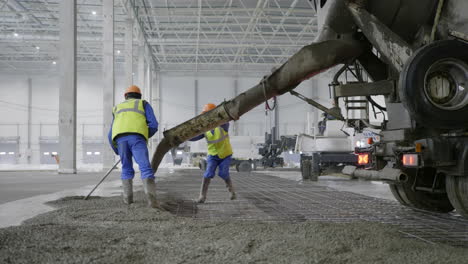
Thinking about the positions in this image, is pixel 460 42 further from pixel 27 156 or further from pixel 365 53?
pixel 27 156

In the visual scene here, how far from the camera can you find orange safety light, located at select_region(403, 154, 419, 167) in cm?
336

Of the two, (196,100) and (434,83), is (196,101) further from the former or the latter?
(434,83)

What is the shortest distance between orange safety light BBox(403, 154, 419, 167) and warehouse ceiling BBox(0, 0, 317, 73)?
63.5 ft

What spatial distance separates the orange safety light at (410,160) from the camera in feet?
11.0

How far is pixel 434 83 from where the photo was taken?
10.9 ft

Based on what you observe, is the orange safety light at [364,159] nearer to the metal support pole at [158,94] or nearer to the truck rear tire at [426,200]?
the truck rear tire at [426,200]

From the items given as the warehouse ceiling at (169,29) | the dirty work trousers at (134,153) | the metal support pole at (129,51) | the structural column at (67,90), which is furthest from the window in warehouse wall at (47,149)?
the dirty work trousers at (134,153)

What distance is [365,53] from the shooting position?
4.30m

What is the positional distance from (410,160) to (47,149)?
37.7 m

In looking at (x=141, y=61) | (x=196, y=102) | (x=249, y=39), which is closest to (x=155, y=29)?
(x=141, y=61)

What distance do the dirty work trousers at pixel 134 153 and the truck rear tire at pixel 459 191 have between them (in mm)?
3149

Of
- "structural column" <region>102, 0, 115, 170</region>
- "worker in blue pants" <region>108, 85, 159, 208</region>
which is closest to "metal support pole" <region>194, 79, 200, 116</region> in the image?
"structural column" <region>102, 0, 115, 170</region>

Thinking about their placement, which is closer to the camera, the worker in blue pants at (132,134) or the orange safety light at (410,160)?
the orange safety light at (410,160)

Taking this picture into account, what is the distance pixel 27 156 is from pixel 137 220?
114 ft
